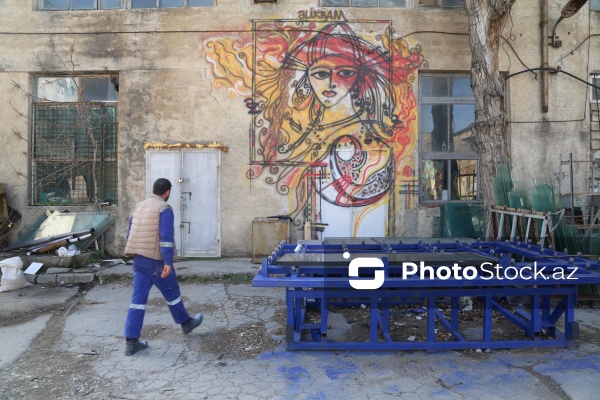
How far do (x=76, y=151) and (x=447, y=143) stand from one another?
26.5ft

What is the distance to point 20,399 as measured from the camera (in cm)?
365

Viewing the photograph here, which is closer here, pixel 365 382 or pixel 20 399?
pixel 20 399

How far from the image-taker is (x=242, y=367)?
4.23 metres

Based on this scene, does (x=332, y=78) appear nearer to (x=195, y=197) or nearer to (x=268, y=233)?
(x=268, y=233)

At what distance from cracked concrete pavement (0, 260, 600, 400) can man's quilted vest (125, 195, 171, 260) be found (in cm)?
109

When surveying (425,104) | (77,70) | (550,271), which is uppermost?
(77,70)

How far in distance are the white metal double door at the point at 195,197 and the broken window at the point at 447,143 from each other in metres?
4.50

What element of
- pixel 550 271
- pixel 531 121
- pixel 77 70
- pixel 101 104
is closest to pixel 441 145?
pixel 531 121

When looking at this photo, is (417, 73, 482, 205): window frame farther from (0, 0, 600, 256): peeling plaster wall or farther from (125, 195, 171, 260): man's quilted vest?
(125, 195, 171, 260): man's quilted vest

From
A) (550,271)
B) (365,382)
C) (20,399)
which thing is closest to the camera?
(20,399)

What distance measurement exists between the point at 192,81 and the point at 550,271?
749 centimetres

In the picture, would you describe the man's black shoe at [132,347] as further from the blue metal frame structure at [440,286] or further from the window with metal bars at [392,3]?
the window with metal bars at [392,3]

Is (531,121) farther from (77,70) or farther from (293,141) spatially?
(77,70)

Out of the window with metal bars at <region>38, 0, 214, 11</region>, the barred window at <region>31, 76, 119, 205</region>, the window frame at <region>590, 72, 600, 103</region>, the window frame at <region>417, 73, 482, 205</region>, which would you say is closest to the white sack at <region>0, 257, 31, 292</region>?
the barred window at <region>31, 76, 119, 205</region>
